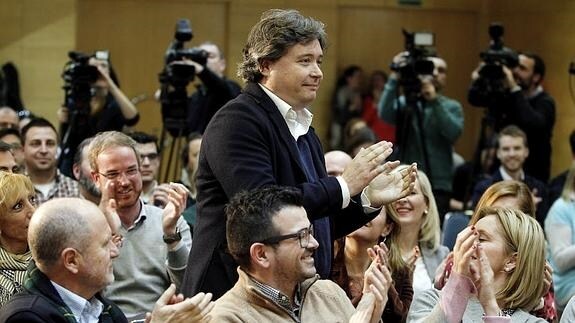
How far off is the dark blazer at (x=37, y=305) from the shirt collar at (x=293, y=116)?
85 cm

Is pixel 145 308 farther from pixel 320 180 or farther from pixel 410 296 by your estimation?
pixel 320 180

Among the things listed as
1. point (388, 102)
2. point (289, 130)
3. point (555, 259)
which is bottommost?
point (555, 259)

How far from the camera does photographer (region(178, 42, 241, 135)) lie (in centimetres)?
723

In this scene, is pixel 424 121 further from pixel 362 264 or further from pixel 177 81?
pixel 362 264

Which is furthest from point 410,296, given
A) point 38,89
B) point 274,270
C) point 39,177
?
point 38,89

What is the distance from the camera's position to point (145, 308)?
15.7 ft

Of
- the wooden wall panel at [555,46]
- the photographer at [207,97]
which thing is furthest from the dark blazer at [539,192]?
the wooden wall panel at [555,46]

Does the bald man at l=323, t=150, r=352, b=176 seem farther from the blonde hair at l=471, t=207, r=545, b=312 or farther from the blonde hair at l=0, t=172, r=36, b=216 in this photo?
the blonde hair at l=0, t=172, r=36, b=216

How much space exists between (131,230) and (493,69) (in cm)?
313

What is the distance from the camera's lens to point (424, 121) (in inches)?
305

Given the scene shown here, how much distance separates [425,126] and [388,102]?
268mm

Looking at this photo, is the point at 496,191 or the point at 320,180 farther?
the point at 496,191

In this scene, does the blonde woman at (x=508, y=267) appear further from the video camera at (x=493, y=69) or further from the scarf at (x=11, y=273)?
the video camera at (x=493, y=69)

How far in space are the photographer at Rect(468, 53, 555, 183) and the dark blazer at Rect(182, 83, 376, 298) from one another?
148 inches
